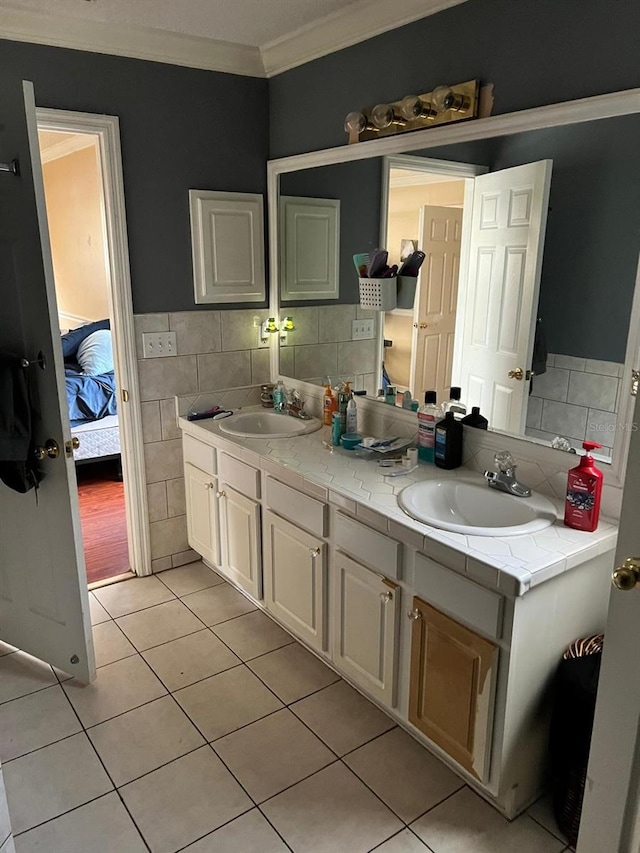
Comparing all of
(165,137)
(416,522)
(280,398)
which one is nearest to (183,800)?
(416,522)

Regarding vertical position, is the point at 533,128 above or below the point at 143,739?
above

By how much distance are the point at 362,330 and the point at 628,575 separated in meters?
1.80

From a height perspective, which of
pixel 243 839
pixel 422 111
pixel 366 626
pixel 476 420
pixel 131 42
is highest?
pixel 131 42

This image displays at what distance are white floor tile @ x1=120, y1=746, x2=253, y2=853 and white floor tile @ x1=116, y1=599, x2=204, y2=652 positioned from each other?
71cm

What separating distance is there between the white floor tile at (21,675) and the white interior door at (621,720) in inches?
77.5

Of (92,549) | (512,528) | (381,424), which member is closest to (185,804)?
(512,528)

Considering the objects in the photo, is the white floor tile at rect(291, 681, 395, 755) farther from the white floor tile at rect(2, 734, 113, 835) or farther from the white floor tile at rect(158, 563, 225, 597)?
the white floor tile at rect(158, 563, 225, 597)

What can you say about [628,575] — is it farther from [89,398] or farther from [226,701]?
[89,398]

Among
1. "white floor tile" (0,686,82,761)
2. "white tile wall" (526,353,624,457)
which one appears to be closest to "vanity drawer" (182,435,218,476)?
"white floor tile" (0,686,82,761)

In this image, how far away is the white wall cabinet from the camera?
9.86ft

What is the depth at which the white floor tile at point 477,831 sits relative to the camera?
1.76 m

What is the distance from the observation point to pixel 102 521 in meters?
3.88

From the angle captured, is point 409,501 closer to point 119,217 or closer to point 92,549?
point 119,217

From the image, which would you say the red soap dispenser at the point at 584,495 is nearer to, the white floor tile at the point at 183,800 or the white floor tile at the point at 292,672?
the white floor tile at the point at 292,672
